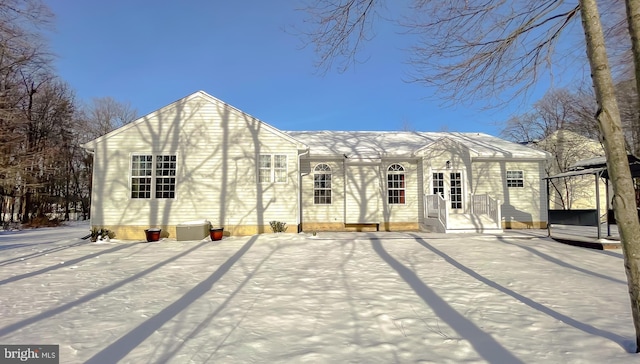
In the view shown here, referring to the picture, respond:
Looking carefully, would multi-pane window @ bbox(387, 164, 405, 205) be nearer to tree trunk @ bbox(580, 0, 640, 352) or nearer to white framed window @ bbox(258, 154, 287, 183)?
white framed window @ bbox(258, 154, 287, 183)

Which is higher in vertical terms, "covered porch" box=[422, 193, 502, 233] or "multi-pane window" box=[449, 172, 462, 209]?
"multi-pane window" box=[449, 172, 462, 209]

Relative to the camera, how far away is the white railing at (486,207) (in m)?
13.3

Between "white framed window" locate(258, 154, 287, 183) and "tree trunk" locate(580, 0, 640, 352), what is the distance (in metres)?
10.6

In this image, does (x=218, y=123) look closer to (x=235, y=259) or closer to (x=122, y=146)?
(x=122, y=146)

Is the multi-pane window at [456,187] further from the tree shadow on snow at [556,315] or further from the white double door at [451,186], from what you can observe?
the tree shadow on snow at [556,315]

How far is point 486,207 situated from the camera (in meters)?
14.0

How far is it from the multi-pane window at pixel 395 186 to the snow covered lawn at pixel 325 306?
6259 millimetres

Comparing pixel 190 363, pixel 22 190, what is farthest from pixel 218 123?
pixel 22 190

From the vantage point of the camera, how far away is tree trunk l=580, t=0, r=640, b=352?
3426 millimetres

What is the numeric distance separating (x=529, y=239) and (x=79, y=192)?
41.6m

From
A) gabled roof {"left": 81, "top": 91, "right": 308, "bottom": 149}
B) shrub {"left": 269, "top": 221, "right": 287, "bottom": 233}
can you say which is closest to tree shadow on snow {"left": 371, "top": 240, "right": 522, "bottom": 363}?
shrub {"left": 269, "top": 221, "right": 287, "bottom": 233}

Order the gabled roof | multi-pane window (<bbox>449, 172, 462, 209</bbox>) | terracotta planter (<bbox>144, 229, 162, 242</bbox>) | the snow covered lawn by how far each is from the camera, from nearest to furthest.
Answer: the snow covered lawn → terracotta planter (<bbox>144, 229, 162, 242</bbox>) → the gabled roof → multi-pane window (<bbox>449, 172, 462, 209</bbox>)

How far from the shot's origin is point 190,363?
3307mm

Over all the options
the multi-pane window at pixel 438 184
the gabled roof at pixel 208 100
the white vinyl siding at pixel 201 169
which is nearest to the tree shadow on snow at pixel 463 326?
the white vinyl siding at pixel 201 169
